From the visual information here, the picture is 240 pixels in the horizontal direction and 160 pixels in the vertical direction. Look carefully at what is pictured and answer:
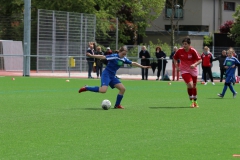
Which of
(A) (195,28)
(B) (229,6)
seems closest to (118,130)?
(A) (195,28)

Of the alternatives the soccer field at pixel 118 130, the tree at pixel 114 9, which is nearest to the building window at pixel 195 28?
the tree at pixel 114 9

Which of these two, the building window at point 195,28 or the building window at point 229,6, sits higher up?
the building window at point 229,6

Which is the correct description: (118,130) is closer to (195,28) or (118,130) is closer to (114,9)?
(114,9)

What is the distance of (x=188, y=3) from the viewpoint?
64.8 meters

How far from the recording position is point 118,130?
11891 millimetres

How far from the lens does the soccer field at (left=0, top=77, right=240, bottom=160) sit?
30.6 feet

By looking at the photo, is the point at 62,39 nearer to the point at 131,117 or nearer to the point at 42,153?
the point at 131,117

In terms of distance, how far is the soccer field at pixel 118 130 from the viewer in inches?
367

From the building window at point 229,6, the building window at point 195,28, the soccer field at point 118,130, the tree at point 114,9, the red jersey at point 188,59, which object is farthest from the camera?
the building window at point 229,6

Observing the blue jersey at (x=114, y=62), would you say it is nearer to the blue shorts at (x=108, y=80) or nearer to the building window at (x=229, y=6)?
the blue shorts at (x=108, y=80)

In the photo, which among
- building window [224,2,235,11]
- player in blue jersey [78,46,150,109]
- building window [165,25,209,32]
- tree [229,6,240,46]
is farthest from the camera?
building window [224,2,235,11]

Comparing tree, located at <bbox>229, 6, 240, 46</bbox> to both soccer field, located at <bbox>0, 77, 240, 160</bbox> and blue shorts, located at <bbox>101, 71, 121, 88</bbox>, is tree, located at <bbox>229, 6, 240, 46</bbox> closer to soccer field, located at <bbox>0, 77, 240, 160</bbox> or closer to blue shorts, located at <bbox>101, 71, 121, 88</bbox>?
soccer field, located at <bbox>0, 77, 240, 160</bbox>

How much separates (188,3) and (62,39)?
24.5 m

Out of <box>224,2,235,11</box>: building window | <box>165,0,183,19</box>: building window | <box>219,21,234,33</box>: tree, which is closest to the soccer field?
<box>219,21,234,33</box>: tree
